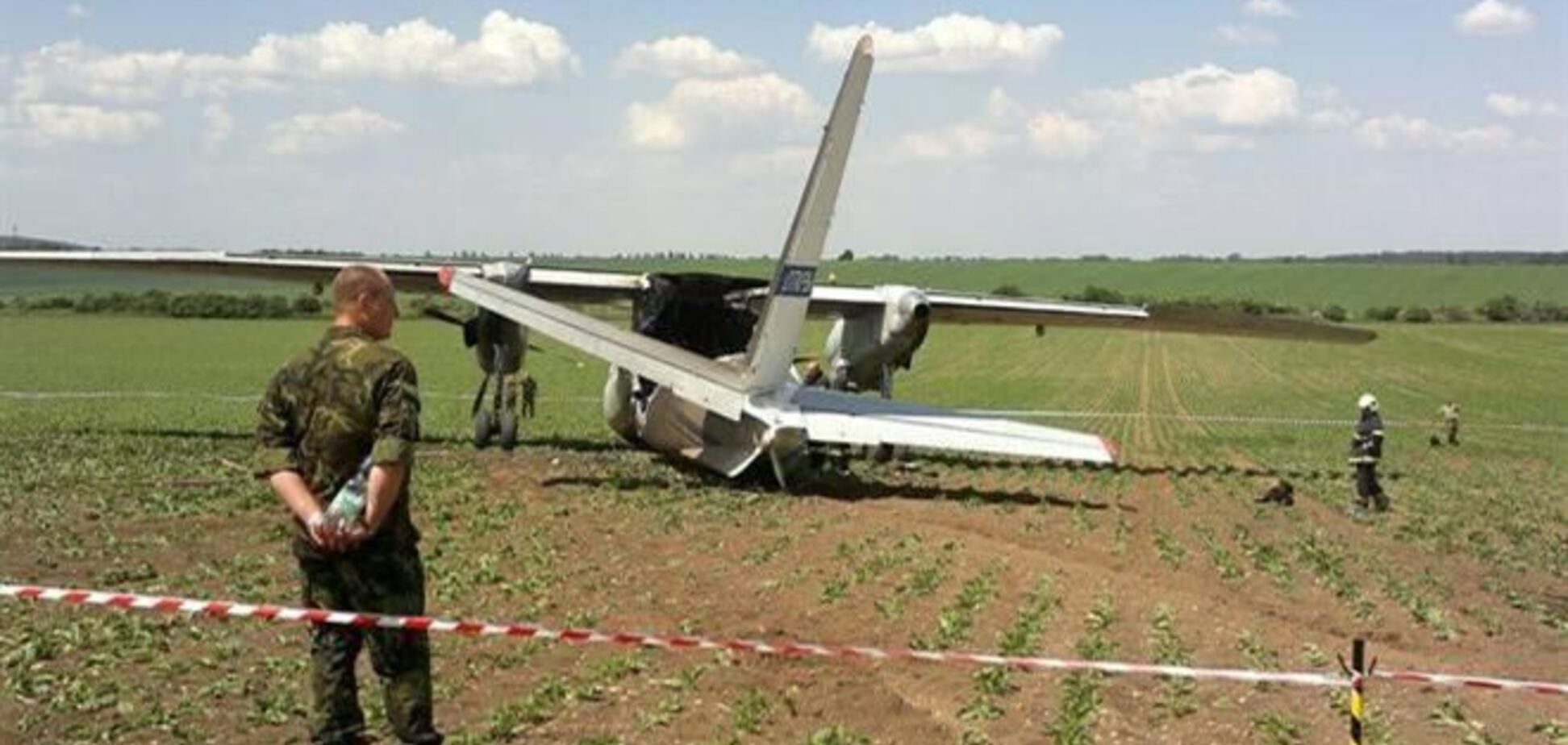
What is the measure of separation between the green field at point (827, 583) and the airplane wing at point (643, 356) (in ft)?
4.22

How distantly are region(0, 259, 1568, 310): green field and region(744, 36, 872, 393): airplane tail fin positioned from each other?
272 ft

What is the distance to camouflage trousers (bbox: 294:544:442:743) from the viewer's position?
23.5 feet

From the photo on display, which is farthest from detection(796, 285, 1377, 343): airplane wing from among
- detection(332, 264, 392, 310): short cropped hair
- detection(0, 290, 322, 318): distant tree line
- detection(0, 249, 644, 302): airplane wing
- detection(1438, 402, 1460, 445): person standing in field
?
detection(0, 290, 322, 318): distant tree line

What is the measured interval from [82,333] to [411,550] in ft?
241

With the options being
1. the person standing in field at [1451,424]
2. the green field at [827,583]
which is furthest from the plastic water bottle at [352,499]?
the person standing in field at [1451,424]

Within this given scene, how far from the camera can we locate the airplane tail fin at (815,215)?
1898cm

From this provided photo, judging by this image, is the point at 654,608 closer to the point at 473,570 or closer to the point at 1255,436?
the point at 473,570

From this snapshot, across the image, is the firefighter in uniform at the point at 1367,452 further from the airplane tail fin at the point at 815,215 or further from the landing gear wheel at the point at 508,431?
the landing gear wheel at the point at 508,431

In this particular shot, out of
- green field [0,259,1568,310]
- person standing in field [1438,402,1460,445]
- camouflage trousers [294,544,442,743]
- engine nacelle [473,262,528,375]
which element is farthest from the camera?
green field [0,259,1568,310]

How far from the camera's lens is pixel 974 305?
92.5ft

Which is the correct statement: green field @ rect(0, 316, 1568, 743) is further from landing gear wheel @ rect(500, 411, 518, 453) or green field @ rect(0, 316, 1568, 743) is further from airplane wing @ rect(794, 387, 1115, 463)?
airplane wing @ rect(794, 387, 1115, 463)

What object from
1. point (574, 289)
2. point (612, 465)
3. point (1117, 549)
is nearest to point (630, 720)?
point (1117, 549)

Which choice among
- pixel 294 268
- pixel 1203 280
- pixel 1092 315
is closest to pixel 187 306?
pixel 294 268

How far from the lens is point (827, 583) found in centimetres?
1420
